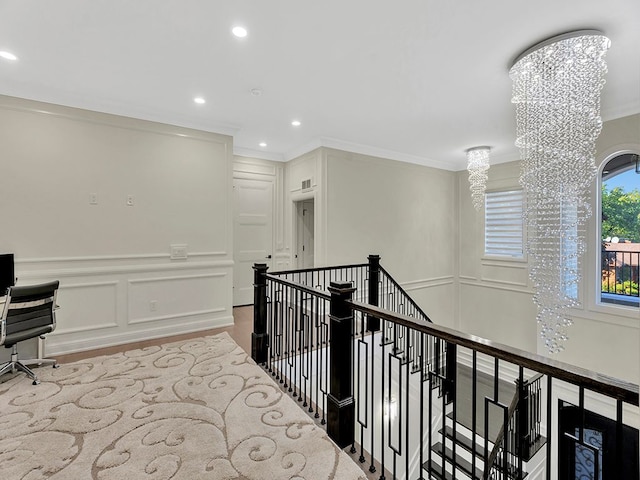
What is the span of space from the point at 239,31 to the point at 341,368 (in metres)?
2.63

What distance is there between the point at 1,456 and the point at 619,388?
3199mm

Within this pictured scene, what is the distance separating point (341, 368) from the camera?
218 cm

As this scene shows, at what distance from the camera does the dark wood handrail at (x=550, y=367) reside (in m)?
0.96

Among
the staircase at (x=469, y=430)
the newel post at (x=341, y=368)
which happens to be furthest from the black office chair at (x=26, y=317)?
the staircase at (x=469, y=430)

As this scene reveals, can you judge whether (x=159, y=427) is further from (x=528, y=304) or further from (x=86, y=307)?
(x=528, y=304)

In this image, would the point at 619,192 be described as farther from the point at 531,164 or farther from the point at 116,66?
the point at 116,66

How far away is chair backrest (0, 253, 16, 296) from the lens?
10.2ft

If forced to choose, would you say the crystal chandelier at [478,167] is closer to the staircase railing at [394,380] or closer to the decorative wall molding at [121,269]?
the staircase railing at [394,380]

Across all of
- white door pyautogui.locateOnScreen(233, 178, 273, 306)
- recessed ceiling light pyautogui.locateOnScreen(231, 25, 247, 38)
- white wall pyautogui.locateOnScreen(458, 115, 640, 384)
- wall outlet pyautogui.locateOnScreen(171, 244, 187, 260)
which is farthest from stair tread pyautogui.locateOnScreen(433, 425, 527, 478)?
recessed ceiling light pyautogui.locateOnScreen(231, 25, 247, 38)

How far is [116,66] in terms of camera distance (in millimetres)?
2908

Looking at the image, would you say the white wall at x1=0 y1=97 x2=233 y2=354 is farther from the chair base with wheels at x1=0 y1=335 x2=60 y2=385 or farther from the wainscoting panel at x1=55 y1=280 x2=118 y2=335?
the chair base with wheels at x1=0 y1=335 x2=60 y2=385

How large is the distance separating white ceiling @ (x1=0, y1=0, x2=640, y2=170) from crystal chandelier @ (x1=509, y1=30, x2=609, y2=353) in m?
0.17

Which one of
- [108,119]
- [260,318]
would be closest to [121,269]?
[108,119]

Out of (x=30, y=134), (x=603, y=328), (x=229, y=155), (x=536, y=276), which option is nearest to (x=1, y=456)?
(x=30, y=134)
